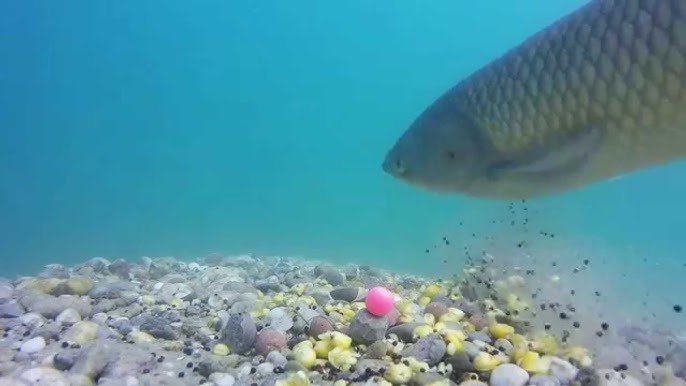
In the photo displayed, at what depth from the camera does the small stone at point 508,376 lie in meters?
3.59

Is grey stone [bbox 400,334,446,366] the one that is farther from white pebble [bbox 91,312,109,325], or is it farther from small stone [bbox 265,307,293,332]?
white pebble [bbox 91,312,109,325]

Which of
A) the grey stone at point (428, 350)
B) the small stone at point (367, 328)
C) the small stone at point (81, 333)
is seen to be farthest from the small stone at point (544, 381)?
the small stone at point (81, 333)

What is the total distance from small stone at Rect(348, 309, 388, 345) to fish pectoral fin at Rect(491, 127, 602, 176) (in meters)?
1.64

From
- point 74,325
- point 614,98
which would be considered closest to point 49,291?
point 74,325

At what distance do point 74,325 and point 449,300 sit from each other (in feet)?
10.2

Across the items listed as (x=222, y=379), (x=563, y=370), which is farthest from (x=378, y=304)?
(x=563, y=370)

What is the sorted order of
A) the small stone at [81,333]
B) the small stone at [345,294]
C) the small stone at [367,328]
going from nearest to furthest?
the small stone at [367,328] < the small stone at [81,333] < the small stone at [345,294]

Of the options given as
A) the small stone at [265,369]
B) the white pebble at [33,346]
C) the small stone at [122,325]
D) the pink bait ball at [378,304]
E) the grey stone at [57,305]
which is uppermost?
the grey stone at [57,305]

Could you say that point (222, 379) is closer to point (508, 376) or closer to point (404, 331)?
point (404, 331)

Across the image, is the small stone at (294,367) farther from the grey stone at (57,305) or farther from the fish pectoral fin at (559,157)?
the grey stone at (57,305)

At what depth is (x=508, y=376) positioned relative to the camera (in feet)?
11.9

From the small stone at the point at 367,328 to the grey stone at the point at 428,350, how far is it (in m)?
0.24

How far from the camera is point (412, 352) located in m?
3.96

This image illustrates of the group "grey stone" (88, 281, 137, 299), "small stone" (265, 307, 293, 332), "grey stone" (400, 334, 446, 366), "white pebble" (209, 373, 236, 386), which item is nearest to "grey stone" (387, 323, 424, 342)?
"grey stone" (400, 334, 446, 366)
